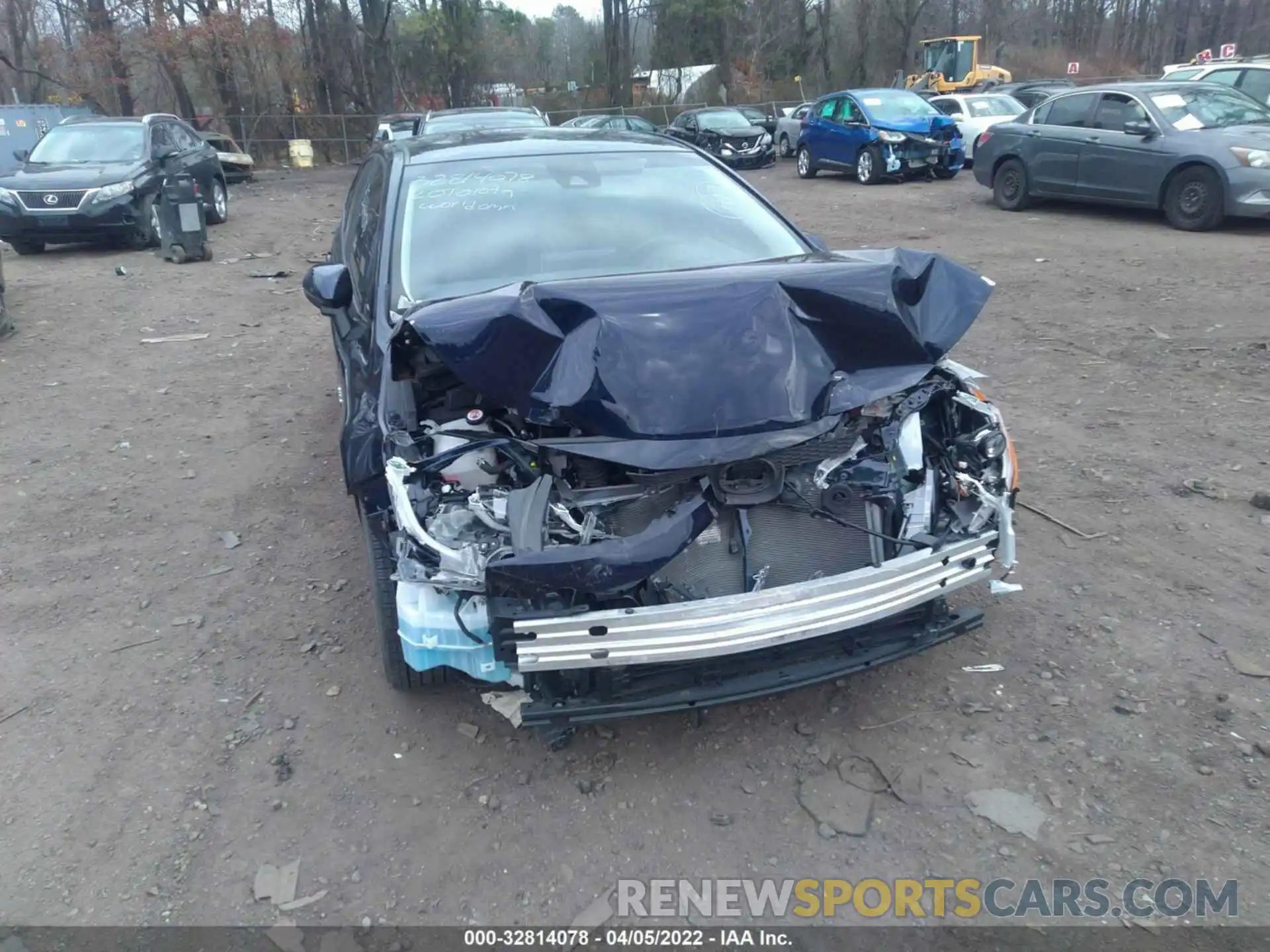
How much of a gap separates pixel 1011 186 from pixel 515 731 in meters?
12.6

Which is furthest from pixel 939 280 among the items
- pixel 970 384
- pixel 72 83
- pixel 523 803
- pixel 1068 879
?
pixel 72 83

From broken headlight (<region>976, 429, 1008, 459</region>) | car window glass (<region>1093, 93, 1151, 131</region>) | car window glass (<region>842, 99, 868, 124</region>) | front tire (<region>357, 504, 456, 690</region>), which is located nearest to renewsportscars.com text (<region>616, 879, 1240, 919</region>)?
front tire (<region>357, 504, 456, 690</region>)

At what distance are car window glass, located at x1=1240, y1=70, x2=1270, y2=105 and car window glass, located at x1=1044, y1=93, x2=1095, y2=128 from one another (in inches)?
126

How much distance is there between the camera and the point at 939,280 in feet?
11.5

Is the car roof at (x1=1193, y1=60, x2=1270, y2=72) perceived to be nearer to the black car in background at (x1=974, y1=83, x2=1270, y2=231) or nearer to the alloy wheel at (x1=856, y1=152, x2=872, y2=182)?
the black car in background at (x1=974, y1=83, x2=1270, y2=231)

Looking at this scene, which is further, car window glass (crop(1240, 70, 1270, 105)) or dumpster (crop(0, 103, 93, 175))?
dumpster (crop(0, 103, 93, 175))

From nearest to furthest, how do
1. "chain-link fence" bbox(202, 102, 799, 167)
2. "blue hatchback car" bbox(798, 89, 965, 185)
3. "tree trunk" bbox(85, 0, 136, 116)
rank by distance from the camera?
"blue hatchback car" bbox(798, 89, 965, 185), "tree trunk" bbox(85, 0, 136, 116), "chain-link fence" bbox(202, 102, 799, 167)

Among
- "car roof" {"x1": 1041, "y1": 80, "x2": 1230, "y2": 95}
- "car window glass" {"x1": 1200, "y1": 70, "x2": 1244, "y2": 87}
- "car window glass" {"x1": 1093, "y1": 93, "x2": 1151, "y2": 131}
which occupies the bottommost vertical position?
"car window glass" {"x1": 1093, "y1": 93, "x2": 1151, "y2": 131}

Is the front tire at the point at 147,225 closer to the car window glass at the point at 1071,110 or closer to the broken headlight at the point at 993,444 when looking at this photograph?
the car window glass at the point at 1071,110

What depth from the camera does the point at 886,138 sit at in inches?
667

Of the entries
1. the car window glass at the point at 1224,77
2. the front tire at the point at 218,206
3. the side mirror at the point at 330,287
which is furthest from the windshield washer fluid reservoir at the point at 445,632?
the car window glass at the point at 1224,77

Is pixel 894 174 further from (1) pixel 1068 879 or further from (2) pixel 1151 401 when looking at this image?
(1) pixel 1068 879

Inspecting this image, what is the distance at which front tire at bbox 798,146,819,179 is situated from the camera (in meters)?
19.3

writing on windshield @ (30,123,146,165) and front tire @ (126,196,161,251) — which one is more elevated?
writing on windshield @ (30,123,146,165)
